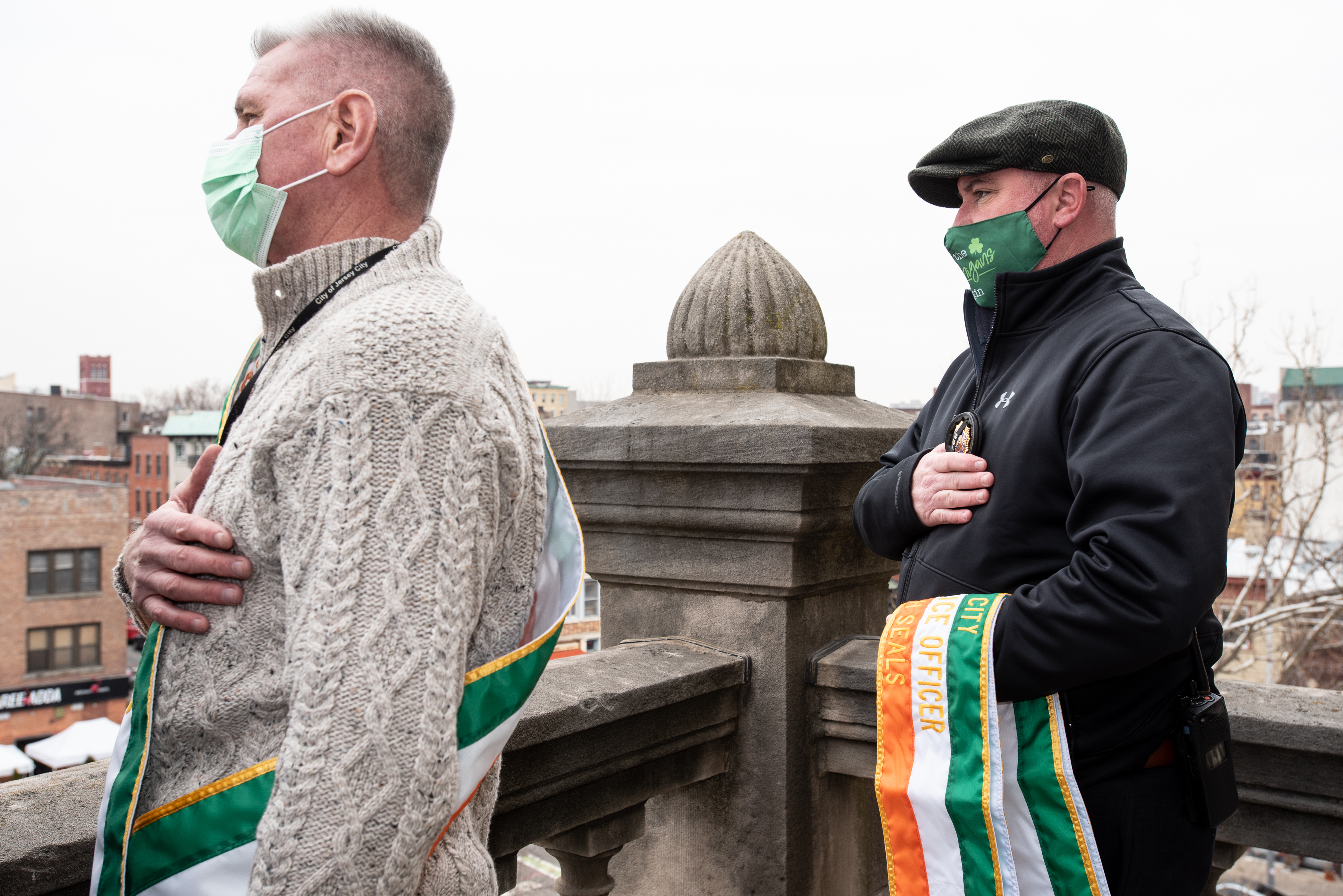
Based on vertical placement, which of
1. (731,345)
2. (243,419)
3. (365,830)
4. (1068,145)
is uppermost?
(1068,145)

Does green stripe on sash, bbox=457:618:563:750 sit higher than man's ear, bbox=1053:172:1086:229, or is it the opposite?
man's ear, bbox=1053:172:1086:229

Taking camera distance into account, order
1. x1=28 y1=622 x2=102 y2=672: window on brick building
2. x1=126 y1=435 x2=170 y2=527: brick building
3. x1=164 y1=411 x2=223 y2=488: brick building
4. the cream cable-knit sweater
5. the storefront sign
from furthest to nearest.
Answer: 1. x1=126 y1=435 x2=170 y2=527: brick building
2. x1=164 y1=411 x2=223 y2=488: brick building
3. x1=28 y1=622 x2=102 y2=672: window on brick building
4. the storefront sign
5. the cream cable-knit sweater

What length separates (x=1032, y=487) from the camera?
164 centimetres

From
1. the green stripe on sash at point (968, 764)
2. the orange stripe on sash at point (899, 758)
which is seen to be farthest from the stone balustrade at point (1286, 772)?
the green stripe on sash at point (968, 764)

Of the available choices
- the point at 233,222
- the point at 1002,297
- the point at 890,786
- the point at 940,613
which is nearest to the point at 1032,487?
the point at 940,613

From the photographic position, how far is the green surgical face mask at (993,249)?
74.8 inches

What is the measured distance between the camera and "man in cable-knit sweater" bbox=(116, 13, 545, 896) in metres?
0.98

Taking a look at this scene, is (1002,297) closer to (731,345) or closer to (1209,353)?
(1209,353)

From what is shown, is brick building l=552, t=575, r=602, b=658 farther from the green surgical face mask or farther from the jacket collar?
the jacket collar

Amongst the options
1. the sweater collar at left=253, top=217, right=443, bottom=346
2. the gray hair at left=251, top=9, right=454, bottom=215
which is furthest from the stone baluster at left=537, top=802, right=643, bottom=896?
the gray hair at left=251, top=9, right=454, bottom=215

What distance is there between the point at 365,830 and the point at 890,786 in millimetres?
1025

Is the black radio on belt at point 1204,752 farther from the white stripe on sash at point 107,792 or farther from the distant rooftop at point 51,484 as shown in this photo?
the distant rooftop at point 51,484

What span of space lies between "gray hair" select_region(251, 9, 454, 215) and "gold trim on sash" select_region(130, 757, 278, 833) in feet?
2.55

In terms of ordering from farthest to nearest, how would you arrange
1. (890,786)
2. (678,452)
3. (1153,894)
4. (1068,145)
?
1. (678,452)
2. (1068,145)
3. (890,786)
4. (1153,894)
